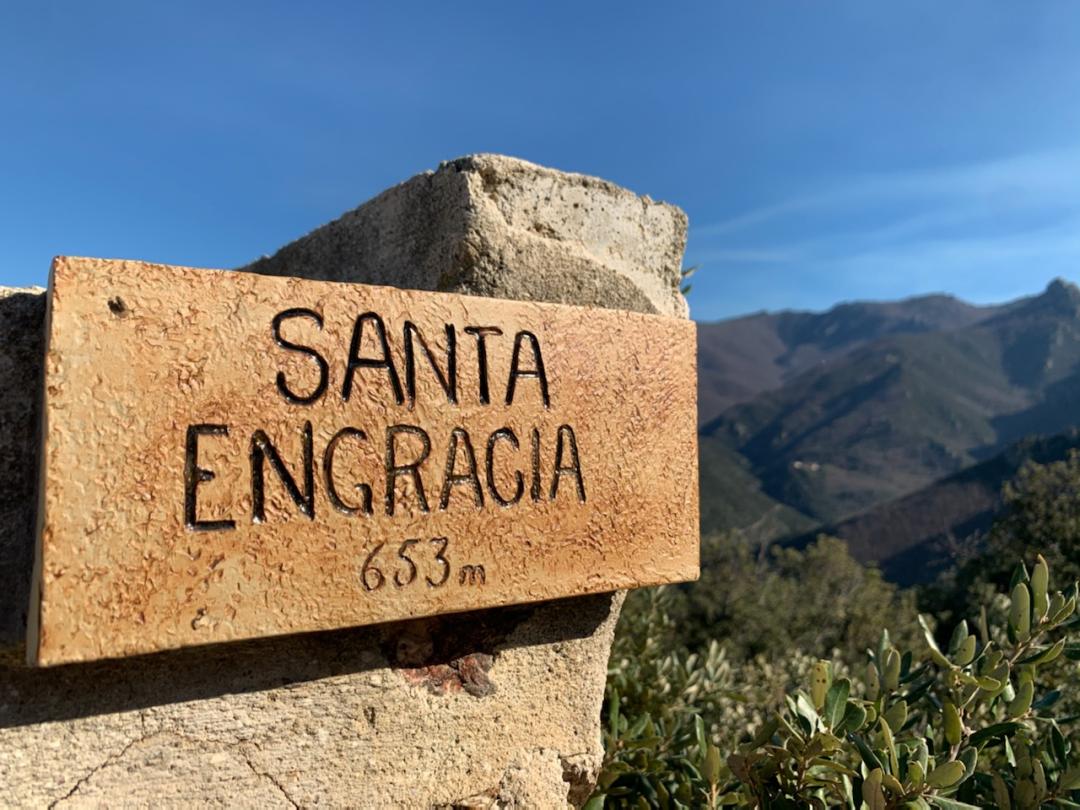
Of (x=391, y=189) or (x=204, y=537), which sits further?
(x=391, y=189)

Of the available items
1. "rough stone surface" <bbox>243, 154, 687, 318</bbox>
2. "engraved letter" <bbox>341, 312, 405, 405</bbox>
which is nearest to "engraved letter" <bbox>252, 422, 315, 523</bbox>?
"engraved letter" <bbox>341, 312, 405, 405</bbox>

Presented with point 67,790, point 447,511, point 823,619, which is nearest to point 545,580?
point 447,511

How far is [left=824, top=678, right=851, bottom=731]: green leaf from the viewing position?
1584mm

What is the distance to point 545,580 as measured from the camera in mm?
1526

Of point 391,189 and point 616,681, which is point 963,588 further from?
point 391,189

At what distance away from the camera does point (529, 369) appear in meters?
1.52

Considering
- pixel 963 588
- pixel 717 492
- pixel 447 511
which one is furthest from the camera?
pixel 717 492

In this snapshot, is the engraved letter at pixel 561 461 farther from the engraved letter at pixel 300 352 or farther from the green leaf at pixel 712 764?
the green leaf at pixel 712 764

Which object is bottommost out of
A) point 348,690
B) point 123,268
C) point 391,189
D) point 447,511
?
point 348,690

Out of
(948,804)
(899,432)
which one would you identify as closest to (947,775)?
(948,804)

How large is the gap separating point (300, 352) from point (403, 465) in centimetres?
25

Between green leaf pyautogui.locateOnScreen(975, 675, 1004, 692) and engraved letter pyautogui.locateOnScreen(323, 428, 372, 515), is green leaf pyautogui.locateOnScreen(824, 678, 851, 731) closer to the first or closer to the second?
green leaf pyautogui.locateOnScreen(975, 675, 1004, 692)

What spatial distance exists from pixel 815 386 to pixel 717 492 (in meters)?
43.5

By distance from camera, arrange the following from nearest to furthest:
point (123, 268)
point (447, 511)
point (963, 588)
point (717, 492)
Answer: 1. point (123, 268)
2. point (447, 511)
3. point (963, 588)
4. point (717, 492)
